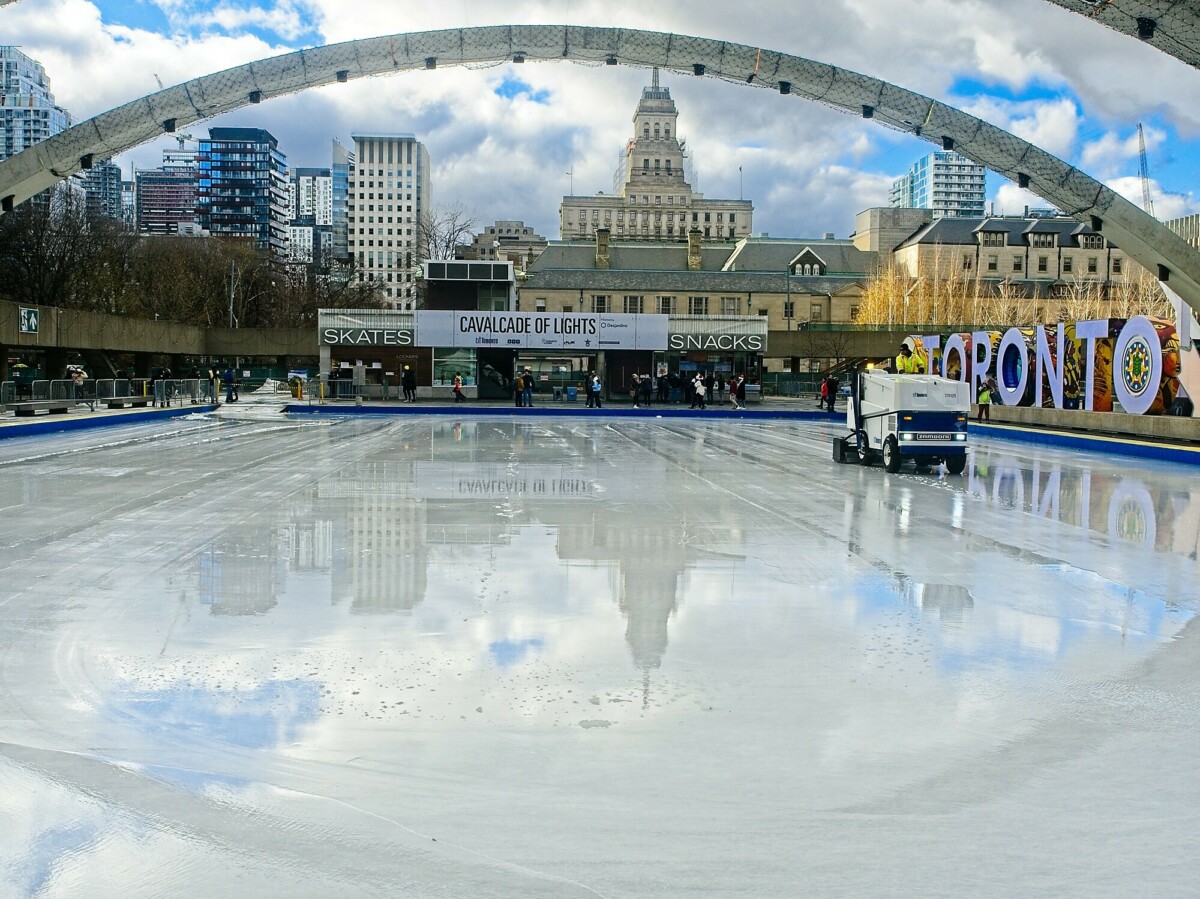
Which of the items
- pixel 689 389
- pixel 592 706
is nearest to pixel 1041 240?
pixel 689 389

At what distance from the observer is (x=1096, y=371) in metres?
33.1

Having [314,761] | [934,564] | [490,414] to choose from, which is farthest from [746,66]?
[314,761]

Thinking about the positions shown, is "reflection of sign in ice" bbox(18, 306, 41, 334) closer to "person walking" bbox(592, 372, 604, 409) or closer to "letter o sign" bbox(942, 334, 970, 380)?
"person walking" bbox(592, 372, 604, 409)

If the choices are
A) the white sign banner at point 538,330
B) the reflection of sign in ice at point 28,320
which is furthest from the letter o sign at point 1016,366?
the reflection of sign in ice at point 28,320

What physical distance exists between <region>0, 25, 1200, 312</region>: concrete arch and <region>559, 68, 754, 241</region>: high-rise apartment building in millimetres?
153738

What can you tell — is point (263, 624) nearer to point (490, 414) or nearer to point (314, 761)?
point (314, 761)

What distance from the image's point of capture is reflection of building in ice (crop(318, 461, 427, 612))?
8679 mm

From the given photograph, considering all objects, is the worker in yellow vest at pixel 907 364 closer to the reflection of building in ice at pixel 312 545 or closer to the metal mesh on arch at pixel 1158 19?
the metal mesh on arch at pixel 1158 19

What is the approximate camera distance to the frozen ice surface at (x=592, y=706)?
407cm

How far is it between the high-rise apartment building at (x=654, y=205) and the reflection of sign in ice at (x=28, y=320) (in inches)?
5950

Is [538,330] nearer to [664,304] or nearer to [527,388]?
[527,388]

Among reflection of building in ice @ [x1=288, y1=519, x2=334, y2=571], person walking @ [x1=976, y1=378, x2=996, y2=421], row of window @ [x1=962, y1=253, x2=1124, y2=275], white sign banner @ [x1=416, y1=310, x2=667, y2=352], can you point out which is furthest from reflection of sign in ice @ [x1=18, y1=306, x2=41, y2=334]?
row of window @ [x1=962, y1=253, x2=1124, y2=275]

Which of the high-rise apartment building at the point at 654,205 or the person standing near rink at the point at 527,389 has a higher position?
the high-rise apartment building at the point at 654,205

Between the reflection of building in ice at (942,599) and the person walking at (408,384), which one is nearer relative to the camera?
the reflection of building in ice at (942,599)
